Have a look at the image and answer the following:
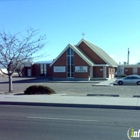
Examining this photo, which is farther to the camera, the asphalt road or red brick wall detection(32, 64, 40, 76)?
red brick wall detection(32, 64, 40, 76)

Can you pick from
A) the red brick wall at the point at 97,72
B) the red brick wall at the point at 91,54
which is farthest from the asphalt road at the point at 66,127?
the red brick wall at the point at 91,54

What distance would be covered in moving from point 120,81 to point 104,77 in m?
12.1

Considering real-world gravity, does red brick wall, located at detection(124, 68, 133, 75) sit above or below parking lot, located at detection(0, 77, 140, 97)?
above

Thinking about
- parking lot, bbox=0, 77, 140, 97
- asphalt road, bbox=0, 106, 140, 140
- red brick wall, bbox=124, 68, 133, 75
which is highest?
red brick wall, bbox=124, 68, 133, 75

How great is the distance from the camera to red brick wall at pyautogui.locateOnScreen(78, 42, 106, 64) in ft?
150

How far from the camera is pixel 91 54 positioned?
4659 centimetres

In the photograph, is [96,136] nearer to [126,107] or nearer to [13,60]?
[126,107]

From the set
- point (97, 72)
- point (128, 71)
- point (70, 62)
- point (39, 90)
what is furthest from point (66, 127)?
point (128, 71)

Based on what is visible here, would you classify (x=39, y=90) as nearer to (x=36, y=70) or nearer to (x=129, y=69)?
(x=129, y=69)

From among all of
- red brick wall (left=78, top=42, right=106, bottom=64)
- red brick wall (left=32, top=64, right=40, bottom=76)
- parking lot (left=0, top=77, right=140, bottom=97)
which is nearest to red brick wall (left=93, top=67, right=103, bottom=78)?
red brick wall (left=78, top=42, right=106, bottom=64)

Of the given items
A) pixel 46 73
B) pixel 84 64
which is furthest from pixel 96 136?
pixel 46 73

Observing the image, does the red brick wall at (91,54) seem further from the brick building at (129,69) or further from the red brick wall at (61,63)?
the brick building at (129,69)

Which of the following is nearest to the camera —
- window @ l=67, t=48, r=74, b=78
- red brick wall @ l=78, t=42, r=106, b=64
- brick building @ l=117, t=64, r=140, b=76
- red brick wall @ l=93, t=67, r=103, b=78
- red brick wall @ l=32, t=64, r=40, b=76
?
window @ l=67, t=48, r=74, b=78

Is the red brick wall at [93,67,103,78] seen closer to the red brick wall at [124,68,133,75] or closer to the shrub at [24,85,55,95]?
the red brick wall at [124,68,133,75]
